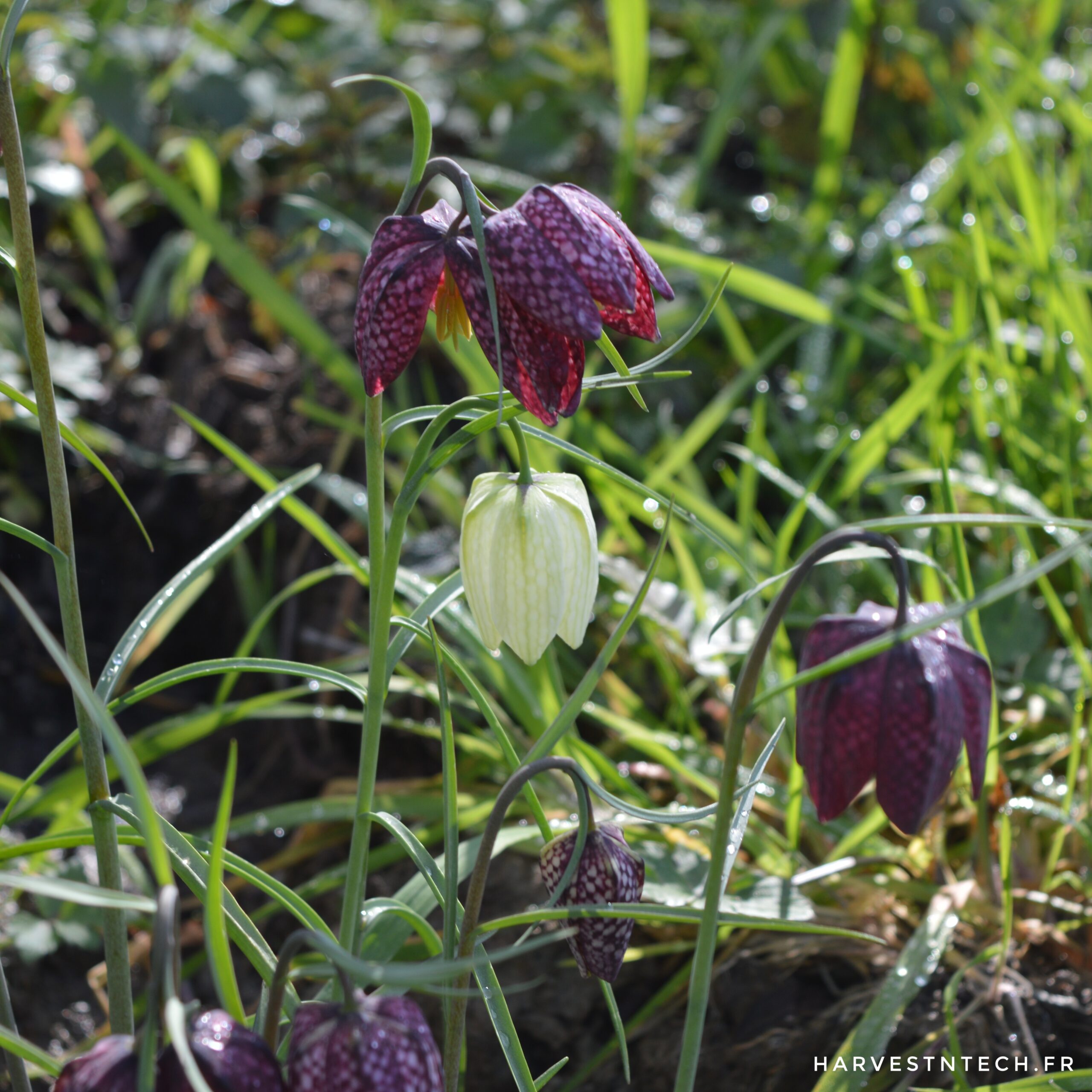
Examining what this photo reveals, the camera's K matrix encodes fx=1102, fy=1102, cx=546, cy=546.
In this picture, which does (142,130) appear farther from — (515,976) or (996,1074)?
(996,1074)

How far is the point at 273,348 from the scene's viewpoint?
2215 mm

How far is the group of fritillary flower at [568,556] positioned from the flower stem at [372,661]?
41mm

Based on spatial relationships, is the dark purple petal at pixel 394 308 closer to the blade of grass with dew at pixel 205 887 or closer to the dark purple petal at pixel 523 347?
the dark purple petal at pixel 523 347

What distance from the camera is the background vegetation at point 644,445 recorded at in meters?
1.22

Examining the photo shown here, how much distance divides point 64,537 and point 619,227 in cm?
45

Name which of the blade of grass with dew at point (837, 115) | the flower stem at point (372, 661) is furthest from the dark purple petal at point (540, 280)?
the blade of grass with dew at point (837, 115)

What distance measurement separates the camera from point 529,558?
781 millimetres

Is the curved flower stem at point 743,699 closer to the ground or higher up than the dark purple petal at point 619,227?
closer to the ground

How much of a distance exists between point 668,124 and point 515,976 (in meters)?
2.15

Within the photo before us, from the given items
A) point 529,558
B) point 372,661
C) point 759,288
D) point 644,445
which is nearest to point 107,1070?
point 372,661

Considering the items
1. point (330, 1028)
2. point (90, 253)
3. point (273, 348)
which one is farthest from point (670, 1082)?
point (90, 253)

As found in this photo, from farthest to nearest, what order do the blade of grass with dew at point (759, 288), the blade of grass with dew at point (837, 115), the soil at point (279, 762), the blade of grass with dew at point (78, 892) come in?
the blade of grass with dew at point (837, 115) → the blade of grass with dew at point (759, 288) → the soil at point (279, 762) → the blade of grass with dew at point (78, 892)

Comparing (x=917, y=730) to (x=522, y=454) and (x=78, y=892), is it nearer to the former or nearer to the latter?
(x=522, y=454)

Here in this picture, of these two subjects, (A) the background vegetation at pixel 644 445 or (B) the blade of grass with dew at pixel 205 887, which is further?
(A) the background vegetation at pixel 644 445
